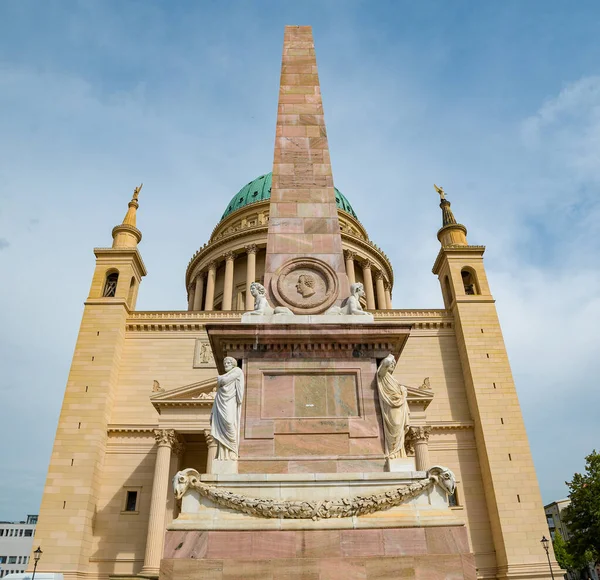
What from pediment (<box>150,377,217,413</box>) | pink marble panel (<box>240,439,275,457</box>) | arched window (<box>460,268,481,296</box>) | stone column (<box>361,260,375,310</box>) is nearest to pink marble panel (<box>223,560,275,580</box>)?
pink marble panel (<box>240,439,275,457</box>)

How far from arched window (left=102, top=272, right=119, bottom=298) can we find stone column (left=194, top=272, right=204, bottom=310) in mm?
13821

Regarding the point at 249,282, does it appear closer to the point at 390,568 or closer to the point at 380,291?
the point at 380,291

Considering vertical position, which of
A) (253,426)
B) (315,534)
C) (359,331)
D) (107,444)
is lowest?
(315,534)

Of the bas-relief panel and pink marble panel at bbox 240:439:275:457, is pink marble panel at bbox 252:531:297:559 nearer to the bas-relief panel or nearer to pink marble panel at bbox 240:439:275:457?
pink marble panel at bbox 240:439:275:457

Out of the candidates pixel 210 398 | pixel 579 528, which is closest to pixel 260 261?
pixel 210 398

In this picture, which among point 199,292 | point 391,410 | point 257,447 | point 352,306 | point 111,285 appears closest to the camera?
point 257,447

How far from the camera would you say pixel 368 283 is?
171ft

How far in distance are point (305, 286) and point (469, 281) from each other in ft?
99.0

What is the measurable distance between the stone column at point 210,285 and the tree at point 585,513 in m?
33.2

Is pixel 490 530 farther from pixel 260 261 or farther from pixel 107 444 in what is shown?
pixel 260 261

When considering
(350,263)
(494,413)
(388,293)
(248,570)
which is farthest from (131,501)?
(388,293)

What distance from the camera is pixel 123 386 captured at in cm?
3438

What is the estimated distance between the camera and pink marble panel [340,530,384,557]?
25.6ft

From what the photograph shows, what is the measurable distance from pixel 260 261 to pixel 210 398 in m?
A: 25.5
